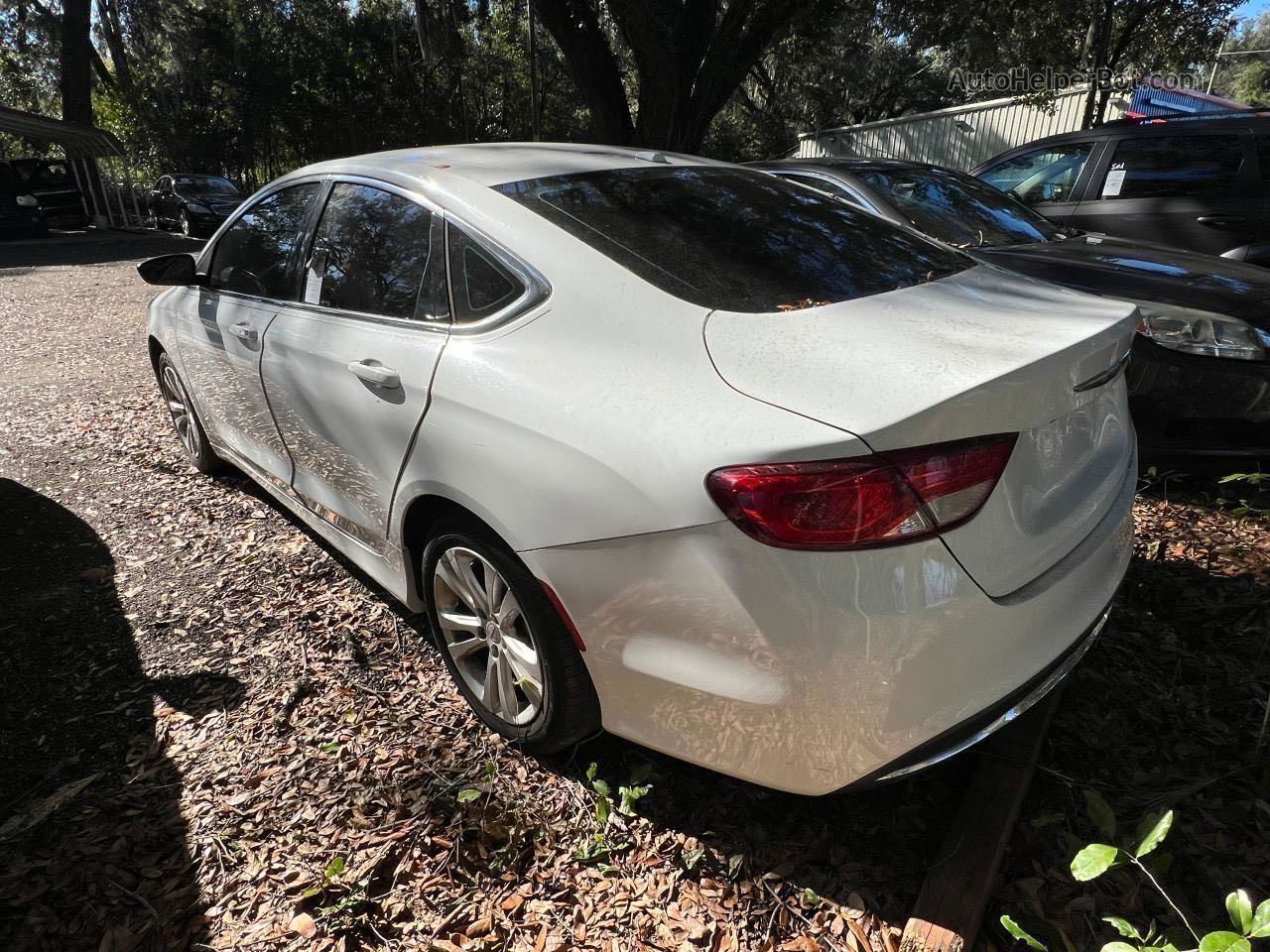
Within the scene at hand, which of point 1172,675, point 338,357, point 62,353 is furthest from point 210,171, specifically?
point 1172,675

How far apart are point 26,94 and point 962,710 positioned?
48412 millimetres

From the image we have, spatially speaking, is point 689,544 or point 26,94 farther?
point 26,94

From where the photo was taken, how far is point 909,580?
59.5 inches

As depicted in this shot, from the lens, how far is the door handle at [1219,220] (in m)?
5.82

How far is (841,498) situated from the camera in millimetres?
1479

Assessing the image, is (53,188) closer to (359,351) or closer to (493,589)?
(359,351)

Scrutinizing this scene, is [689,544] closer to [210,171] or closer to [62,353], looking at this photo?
[62,353]

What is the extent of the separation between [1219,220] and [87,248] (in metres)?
19.2

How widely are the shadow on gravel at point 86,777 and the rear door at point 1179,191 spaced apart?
6.60 meters

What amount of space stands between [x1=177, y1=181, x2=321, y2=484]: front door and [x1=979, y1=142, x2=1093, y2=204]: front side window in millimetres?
5508

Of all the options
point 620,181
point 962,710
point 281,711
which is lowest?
point 281,711

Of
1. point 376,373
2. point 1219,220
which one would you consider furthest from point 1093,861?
point 1219,220

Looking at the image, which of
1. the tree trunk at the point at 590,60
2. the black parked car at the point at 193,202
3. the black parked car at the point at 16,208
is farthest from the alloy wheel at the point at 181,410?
the black parked car at the point at 16,208

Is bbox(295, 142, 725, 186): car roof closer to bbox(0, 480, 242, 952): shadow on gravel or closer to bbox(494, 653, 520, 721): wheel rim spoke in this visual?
bbox(494, 653, 520, 721): wheel rim spoke
